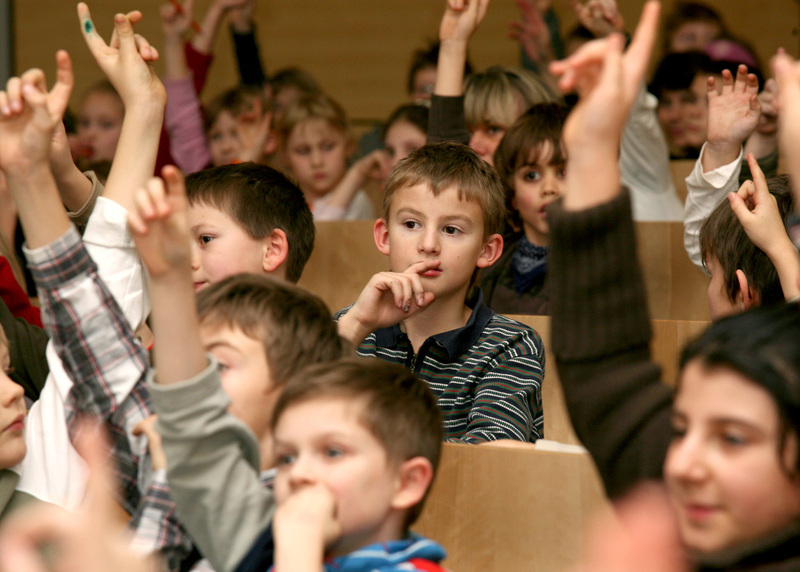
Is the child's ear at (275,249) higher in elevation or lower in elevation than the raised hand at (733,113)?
lower

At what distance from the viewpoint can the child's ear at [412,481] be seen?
40.1 inches

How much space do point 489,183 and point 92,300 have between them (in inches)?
35.4

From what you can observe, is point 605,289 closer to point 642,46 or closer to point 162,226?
point 642,46

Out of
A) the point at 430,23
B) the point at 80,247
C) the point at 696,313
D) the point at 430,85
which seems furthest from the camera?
the point at 430,23

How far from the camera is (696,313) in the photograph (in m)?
2.21

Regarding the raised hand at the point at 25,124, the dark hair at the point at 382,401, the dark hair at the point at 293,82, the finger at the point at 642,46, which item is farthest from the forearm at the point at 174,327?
the dark hair at the point at 293,82

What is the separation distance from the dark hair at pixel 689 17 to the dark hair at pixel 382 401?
9.32 ft

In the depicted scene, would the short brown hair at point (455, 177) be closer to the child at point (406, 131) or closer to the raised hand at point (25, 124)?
the raised hand at point (25, 124)

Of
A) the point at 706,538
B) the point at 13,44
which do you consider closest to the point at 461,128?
the point at 706,538

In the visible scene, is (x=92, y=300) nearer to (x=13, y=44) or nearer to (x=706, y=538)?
(x=706, y=538)

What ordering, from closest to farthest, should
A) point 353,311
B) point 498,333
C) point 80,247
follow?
point 80,247
point 353,311
point 498,333

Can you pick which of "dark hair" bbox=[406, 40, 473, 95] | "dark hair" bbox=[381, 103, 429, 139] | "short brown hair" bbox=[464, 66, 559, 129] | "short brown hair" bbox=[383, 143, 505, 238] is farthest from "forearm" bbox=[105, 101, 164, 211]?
"dark hair" bbox=[406, 40, 473, 95]

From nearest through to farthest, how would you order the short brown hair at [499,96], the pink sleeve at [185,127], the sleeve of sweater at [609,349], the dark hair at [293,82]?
the sleeve of sweater at [609,349]
the short brown hair at [499,96]
the pink sleeve at [185,127]
the dark hair at [293,82]

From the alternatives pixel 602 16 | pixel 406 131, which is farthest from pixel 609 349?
pixel 406 131
